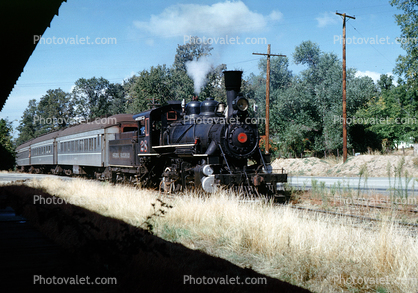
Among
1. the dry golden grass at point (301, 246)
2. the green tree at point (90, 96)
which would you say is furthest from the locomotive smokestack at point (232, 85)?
the green tree at point (90, 96)

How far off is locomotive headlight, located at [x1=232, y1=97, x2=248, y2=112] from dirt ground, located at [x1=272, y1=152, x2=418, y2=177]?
400 inches

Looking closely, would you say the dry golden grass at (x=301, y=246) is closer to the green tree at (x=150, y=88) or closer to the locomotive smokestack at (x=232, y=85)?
the locomotive smokestack at (x=232, y=85)

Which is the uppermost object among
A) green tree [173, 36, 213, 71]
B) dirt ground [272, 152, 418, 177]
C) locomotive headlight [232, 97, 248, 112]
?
green tree [173, 36, 213, 71]

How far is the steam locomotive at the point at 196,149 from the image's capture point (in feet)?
36.6

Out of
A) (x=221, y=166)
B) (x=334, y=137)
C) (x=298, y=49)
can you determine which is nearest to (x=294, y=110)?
(x=334, y=137)

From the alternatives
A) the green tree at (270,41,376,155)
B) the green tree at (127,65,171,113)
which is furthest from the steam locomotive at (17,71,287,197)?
the green tree at (270,41,376,155)

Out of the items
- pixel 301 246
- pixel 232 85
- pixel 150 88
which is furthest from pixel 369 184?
pixel 150 88

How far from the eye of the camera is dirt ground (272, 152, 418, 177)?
2138cm

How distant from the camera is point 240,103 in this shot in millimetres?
11531

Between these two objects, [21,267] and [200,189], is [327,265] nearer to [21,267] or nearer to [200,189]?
[21,267]

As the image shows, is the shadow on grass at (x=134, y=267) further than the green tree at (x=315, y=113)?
No

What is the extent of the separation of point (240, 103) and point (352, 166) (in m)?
14.4

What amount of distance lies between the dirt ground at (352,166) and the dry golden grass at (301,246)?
13.8 m

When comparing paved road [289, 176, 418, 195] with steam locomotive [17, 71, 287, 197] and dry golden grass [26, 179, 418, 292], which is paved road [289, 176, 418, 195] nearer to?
steam locomotive [17, 71, 287, 197]
